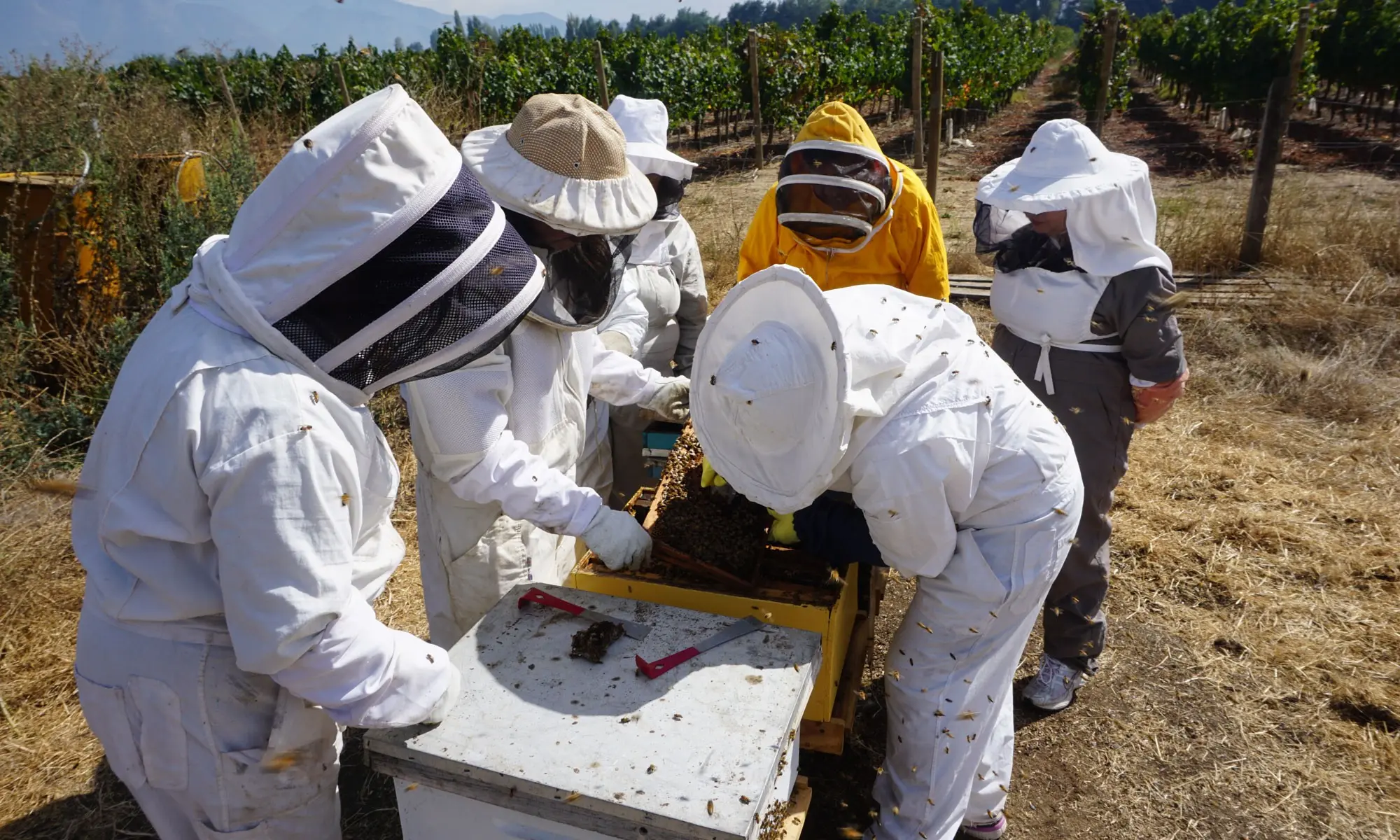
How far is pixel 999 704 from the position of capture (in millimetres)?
2479

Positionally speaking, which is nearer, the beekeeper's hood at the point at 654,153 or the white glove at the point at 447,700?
the white glove at the point at 447,700

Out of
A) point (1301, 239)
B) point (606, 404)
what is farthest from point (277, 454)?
point (1301, 239)

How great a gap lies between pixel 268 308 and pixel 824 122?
2.55m

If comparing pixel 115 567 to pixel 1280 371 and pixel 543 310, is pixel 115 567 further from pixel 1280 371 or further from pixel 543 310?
pixel 1280 371

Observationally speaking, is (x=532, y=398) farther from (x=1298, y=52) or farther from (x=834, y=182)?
(x=1298, y=52)

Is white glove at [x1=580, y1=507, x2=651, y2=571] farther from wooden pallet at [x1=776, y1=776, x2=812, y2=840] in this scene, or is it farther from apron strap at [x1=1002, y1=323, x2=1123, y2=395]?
apron strap at [x1=1002, y1=323, x2=1123, y2=395]

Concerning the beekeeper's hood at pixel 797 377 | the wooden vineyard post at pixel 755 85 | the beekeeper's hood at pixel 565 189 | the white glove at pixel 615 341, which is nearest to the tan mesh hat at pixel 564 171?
the beekeeper's hood at pixel 565 189

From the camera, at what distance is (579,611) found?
2062 millimetres

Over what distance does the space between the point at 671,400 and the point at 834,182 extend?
1.10 metres

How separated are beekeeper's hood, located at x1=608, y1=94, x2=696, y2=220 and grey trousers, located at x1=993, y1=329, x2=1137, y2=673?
182cm

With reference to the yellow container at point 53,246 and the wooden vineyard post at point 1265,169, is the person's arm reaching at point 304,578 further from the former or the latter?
the wooden vineyard post at point 1265,169

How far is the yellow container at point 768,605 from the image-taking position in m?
2.19

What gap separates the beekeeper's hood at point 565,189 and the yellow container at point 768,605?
0.79 meters

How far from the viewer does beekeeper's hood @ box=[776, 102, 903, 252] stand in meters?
3.24
